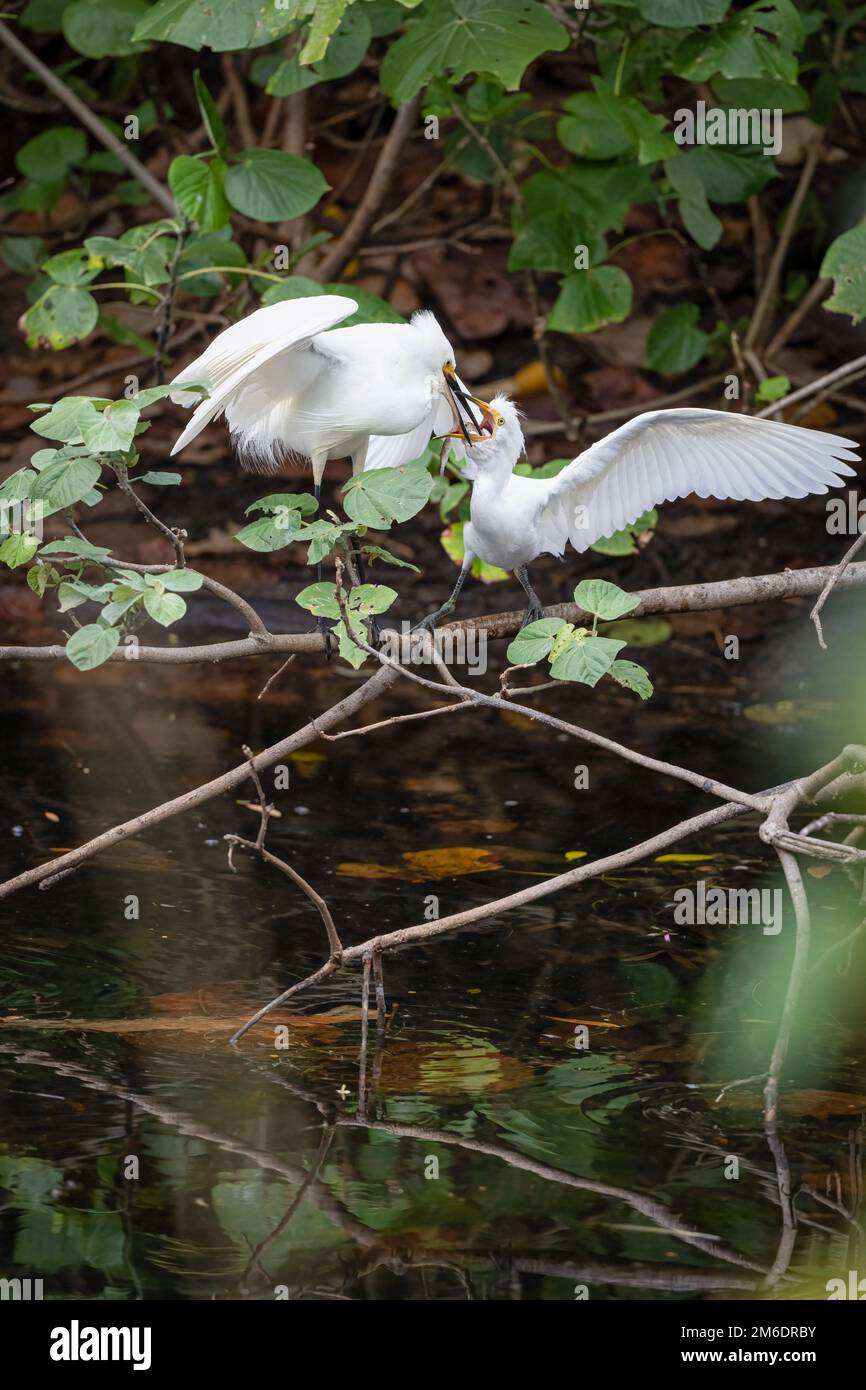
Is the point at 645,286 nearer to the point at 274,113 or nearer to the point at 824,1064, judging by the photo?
the point at 274,113

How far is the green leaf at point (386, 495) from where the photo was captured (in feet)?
6.90

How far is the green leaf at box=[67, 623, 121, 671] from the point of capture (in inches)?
81.5

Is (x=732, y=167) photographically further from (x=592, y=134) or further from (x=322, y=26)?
(x=322, y=26)

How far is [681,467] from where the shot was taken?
2.84m

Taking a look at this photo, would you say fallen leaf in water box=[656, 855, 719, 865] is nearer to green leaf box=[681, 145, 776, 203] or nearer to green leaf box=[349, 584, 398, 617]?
green leaf box=[349, 584, 398, 617]

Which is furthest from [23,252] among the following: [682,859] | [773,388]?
[682,859]

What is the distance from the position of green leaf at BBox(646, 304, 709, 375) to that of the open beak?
1763 mm

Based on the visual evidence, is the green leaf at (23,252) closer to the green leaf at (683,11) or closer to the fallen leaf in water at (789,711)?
the green leaf at (683,11)

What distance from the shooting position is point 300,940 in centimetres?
286

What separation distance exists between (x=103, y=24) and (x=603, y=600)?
2.76m

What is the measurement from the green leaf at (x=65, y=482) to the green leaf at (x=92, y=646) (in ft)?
0.55

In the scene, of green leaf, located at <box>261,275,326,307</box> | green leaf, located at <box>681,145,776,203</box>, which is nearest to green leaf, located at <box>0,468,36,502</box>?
green leaf, located at <box>261,275,326,307</box>
